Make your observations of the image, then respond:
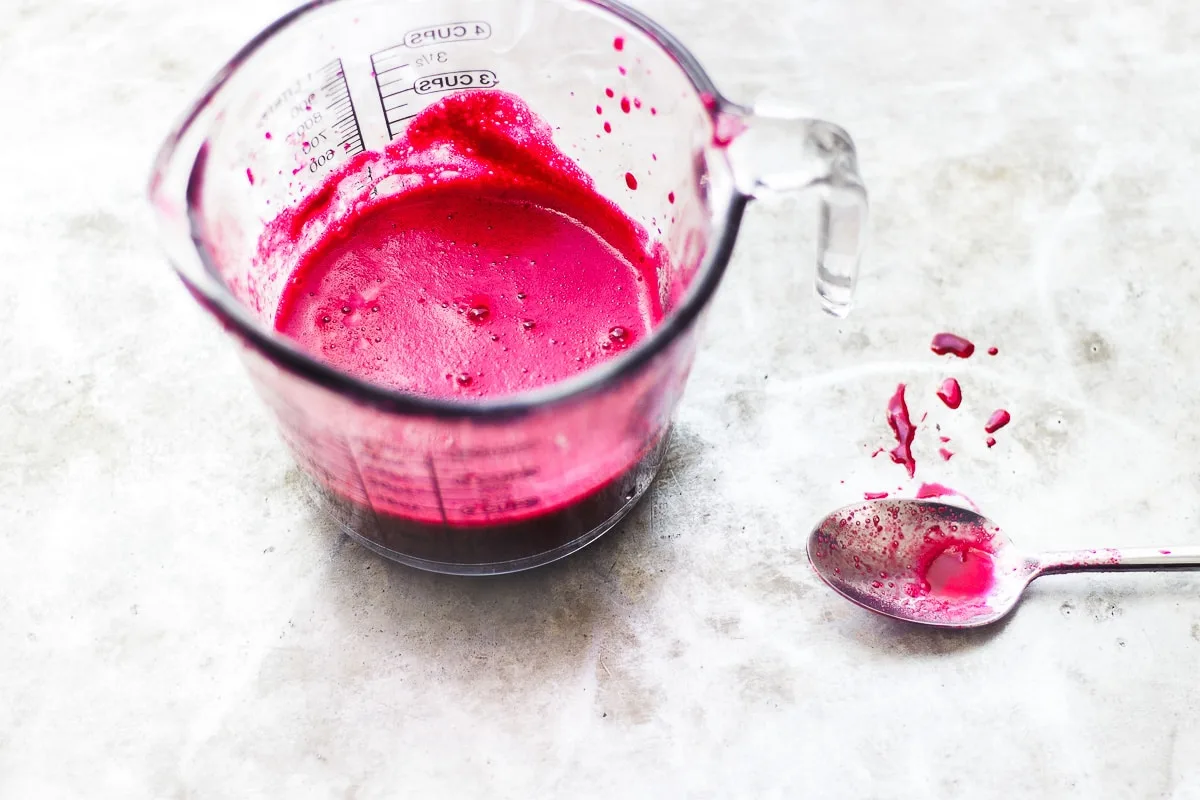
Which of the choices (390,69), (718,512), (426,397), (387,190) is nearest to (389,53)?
(390,69)

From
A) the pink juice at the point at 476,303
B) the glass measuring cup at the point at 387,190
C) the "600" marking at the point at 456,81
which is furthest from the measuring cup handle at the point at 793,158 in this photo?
the "600" marking at the point at 456,81

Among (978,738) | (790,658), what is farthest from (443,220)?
(978,738)

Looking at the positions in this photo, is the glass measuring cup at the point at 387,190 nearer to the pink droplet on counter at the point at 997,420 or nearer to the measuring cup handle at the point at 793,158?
the measuring cup handle at the point at 793,158

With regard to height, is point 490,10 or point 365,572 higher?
point 490,10

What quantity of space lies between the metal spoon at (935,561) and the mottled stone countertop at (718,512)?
0.02 metres

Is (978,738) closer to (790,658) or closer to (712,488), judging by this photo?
(790,658)

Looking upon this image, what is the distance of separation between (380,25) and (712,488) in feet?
1.61

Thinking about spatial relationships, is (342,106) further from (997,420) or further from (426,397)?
(997,420)

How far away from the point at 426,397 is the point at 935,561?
1.60 feet

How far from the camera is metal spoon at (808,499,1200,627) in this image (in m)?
0.89

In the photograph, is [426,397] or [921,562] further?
[921,562]

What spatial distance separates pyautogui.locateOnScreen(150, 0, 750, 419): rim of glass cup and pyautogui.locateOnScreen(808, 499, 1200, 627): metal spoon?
0.34m

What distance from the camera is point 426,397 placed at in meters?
0.68

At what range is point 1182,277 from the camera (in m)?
1.08
